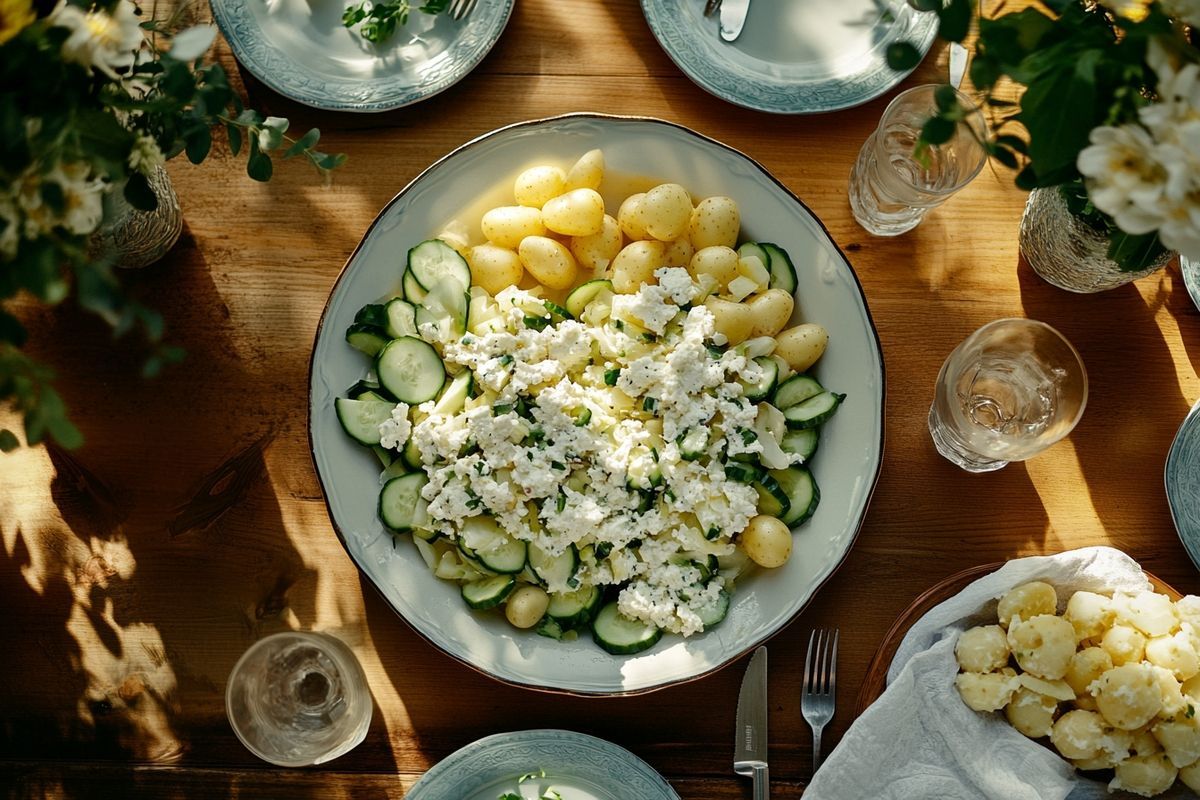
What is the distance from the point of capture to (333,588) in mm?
1624

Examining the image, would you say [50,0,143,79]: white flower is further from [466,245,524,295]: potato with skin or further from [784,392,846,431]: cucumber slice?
[784,392,846,431]: cucumber slice

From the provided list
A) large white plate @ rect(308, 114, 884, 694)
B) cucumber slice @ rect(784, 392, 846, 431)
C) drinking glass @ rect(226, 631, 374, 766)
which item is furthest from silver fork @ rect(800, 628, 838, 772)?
drinking glass @ rect(226, 631, 374, 766)

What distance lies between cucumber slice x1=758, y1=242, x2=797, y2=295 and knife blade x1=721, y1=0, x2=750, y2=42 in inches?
17.3

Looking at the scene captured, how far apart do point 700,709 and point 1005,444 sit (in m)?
0.69

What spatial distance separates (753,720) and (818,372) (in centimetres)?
61

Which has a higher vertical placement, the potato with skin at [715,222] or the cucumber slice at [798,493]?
the potato with skin at [715,222]

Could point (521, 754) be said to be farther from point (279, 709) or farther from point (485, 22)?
point (485, 22)

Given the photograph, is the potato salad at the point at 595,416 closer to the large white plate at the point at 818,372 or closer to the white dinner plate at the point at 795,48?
the large white plate at the point at 818,372

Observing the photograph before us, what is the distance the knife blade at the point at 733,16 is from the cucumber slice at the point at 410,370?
0.82 metres

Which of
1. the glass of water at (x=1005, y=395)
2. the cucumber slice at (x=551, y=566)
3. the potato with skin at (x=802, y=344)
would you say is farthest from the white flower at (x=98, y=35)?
the glass of water at (x=1005, y=395)

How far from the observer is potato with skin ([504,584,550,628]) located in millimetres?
1501

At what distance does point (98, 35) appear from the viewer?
96 cm

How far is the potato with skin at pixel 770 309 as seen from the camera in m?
1.55

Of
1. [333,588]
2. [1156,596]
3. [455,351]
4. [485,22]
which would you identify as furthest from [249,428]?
[1156,596]
